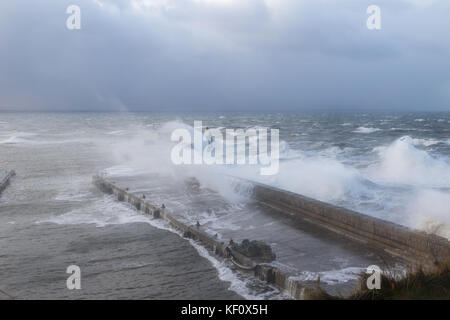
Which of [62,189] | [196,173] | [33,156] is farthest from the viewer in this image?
[33,156]

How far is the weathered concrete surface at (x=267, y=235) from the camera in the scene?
10.4 meters

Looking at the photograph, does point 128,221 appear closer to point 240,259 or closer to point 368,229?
point 240,259

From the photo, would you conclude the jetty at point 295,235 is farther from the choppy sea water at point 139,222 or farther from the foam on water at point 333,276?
the choppy sea water at point 139,222

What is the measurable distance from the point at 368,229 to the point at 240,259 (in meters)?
4.52

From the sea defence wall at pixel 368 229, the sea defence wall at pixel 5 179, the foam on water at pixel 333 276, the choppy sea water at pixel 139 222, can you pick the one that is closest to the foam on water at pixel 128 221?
the choppy sea water at pixel 139 222

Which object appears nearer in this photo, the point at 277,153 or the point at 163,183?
the point at 163,183

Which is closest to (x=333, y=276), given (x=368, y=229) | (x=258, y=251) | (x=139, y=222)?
(x=258, y=251)

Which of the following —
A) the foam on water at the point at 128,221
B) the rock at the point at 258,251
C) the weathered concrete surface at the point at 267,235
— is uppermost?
the rock at the point at 258,251

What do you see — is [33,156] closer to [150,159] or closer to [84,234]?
[150,159]

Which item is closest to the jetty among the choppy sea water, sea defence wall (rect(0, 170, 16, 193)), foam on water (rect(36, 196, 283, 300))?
foam on water (rect(36, 196, 283, 300))

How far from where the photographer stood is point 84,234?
14898 millimetres

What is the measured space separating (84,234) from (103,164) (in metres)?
20.8
